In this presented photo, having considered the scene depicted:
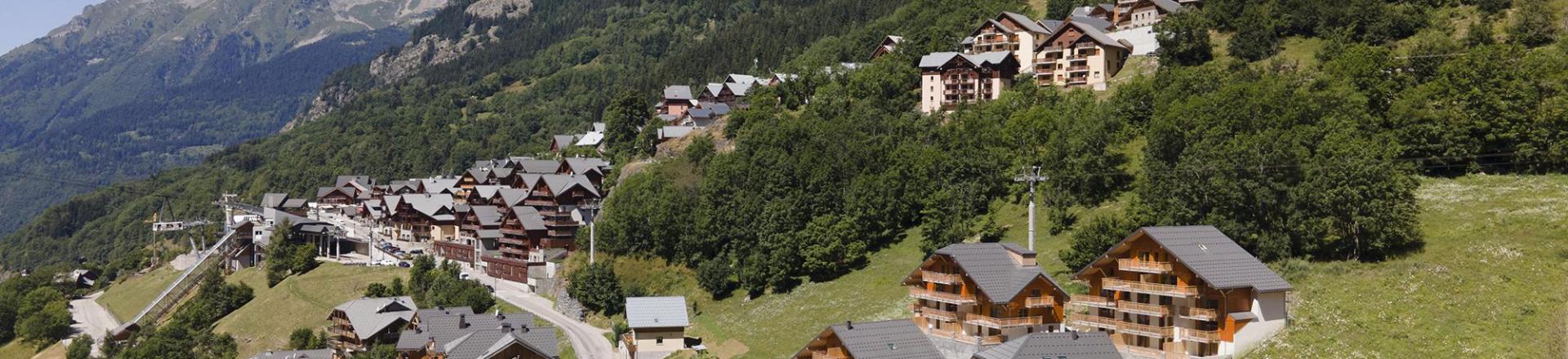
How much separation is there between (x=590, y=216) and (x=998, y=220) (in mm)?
39698

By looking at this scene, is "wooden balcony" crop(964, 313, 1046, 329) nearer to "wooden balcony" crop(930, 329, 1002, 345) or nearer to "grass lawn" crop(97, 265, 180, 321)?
"wooden balcony" crop(930, 329, 1002, 345)

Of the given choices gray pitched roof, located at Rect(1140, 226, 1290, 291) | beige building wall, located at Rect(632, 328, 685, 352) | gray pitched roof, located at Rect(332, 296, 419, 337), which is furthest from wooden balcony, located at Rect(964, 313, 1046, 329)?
gray pitched roof, located at Rect(332, 296, 419, 337)

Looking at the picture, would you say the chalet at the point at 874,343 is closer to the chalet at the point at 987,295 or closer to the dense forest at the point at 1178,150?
the chalet at the point at 987,295

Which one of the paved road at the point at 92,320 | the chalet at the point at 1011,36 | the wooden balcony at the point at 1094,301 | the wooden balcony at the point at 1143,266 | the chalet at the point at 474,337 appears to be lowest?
the paved road at the point at 92,320

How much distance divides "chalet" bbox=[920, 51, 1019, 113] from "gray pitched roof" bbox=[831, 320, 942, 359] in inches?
2214

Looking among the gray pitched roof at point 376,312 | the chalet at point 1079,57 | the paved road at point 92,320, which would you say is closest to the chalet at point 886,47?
the chalet at point 1079,57

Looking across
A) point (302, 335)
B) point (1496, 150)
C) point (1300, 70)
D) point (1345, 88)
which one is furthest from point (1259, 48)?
point (302, 335)

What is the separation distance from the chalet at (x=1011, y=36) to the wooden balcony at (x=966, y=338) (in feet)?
190

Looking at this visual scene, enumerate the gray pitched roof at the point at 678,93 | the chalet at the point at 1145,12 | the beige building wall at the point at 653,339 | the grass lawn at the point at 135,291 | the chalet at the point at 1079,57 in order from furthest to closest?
the gray pitched roof at the point at 678,93
the grass lawn at the point at 135,291
the chalet at the point at 1145,12
the chalet at the point at 1079,57
the beige building wall at the point at 653,339

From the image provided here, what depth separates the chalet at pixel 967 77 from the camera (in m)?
111

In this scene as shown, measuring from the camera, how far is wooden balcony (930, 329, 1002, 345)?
59125mm

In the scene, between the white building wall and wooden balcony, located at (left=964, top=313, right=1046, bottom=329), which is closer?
the white building wall

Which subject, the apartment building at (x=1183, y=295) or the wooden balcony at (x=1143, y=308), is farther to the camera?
the wooden balcony at (x=1143, y=308)

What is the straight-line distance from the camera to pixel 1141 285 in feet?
185
